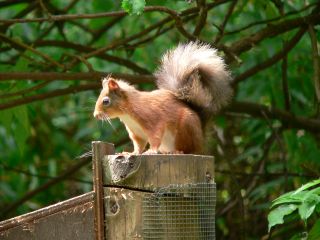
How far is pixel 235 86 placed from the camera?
541cm

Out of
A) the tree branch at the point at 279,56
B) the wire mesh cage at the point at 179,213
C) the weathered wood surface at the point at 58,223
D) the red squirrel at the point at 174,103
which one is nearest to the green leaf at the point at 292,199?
the wire mesh cage at the point at 179,213

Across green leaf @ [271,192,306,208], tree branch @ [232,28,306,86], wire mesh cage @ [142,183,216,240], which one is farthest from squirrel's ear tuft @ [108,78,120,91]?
tree branch @ [232,28,306,86]

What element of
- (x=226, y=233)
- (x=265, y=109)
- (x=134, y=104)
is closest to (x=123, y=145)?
(x=265, y=109)

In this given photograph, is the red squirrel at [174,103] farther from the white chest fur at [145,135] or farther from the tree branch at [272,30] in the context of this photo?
the tree branch at [272,30]

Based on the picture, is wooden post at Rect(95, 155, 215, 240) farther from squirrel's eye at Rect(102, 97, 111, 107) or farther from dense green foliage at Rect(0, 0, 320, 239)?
squirrel's eye at Rect(102, 97, 111, 107)

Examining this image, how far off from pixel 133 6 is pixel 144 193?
714mm

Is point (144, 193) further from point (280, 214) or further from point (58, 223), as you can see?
point (280, 214)

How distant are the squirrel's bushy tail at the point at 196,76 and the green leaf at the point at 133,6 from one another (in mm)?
758

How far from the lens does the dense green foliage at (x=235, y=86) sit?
4551 mm

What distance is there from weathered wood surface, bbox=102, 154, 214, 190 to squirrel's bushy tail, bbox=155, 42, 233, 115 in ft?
3.23

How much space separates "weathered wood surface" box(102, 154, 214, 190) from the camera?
8.90 ft

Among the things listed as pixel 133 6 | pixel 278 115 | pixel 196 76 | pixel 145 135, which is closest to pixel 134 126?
pixel 145 135

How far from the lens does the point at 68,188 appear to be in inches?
296

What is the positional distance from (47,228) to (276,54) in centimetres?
248
